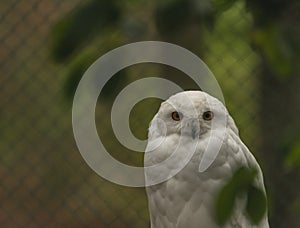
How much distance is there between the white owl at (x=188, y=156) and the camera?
7.89 ft


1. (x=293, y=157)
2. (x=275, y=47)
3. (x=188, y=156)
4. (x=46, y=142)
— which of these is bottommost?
(x=46, y=142)

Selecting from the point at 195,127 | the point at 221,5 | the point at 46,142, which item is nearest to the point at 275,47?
the point at 221,5

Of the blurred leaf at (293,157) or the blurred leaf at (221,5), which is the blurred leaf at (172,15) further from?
the blurred leaf at (293,157)

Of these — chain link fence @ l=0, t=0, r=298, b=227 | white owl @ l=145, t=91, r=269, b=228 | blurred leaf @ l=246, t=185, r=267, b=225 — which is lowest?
chain link fence @ l=0, t=0, r=298, b=227

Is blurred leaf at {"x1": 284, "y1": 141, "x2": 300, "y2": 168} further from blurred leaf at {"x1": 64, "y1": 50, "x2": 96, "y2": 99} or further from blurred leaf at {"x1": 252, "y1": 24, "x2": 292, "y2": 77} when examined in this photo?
blurred leaf at {"x1": 64, "y1": 50, "x2": 96, "y2": 99}

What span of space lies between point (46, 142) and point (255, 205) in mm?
3681

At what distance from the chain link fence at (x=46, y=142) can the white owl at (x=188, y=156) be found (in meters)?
1.34

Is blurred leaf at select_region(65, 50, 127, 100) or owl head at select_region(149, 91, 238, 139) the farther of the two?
Answer: owl head at select_region(149, 91, 238, 139)

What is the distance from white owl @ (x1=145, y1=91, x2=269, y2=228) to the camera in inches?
94.7

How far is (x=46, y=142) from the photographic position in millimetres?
4445

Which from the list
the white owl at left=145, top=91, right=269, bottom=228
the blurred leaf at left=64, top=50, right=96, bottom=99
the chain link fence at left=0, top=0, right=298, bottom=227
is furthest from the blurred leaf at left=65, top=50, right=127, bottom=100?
the chain link fence at left=0, top=0, right=298, bottom=227

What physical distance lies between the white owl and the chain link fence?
52.6 inches

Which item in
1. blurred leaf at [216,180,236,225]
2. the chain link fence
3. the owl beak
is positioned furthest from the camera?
the chain link fence

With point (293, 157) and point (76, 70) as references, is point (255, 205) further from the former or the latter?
point (76, 70)
